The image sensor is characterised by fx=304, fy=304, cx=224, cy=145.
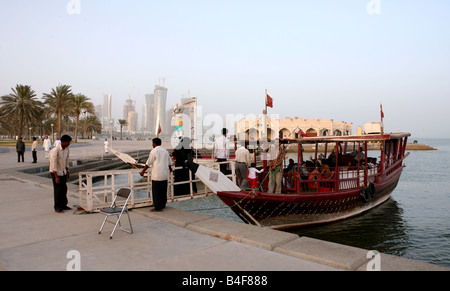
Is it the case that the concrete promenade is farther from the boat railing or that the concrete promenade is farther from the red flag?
the red flag

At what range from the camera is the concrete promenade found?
4.01m

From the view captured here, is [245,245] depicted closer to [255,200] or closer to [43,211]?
[255,200]

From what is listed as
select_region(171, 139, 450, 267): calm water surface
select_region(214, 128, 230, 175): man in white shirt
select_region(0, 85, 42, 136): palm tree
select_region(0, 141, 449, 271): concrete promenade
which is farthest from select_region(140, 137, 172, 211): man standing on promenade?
select_region(0, 85, 42, 136): palm tree

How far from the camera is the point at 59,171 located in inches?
284

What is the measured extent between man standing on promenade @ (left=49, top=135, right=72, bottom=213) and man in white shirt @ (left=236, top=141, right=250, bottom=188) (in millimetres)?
5193

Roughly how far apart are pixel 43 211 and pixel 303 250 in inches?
249

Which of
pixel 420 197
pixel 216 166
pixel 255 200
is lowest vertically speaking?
pixel 420 197

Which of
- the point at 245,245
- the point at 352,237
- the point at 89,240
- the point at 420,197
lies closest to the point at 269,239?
the point at 245,245

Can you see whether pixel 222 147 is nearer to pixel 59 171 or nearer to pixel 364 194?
pixel 59 171

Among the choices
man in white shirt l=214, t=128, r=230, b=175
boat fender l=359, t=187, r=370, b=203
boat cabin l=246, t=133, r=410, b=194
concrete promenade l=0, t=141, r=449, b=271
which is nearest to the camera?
concrete promenade l=0, t=141, r=449, b=271
